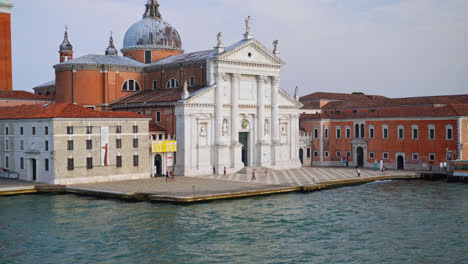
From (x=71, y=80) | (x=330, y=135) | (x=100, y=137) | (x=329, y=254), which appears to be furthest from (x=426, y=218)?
(x=71, y=80)

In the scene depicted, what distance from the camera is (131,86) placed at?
47.6 metres

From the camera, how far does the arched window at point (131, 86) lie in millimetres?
47094

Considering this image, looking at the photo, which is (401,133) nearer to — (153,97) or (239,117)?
(239,117)

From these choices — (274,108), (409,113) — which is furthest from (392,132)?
(274,108)

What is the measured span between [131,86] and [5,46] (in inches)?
497

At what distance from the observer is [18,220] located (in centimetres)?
2448

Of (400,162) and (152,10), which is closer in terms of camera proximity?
(400,162)

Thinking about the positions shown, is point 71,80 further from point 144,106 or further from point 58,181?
point 58,181

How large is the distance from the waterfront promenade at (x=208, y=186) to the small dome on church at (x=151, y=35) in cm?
1707

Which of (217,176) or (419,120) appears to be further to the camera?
(419,120)

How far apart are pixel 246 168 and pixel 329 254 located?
21.7m

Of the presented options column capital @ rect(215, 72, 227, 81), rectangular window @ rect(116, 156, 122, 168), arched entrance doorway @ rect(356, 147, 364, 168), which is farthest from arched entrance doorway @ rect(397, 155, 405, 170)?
rectangular window @ rect(116, 156, 122, 168)

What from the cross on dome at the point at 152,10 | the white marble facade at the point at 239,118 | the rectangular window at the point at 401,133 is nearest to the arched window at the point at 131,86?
the cross on dome at the point at 152,10

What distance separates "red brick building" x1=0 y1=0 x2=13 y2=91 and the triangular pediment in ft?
70.0
